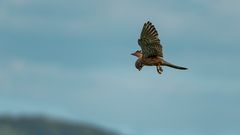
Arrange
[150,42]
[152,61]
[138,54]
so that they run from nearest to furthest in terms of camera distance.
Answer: [152,61] → [150,42] → [138,54]

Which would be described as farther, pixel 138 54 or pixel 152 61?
pixel 138 54

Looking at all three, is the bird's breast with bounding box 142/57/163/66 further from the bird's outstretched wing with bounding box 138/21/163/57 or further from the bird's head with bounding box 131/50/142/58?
the bird's head with bounding box 131/50/142/58

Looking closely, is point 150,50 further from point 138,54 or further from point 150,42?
point 138,54

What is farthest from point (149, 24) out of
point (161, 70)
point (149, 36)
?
point (161, 70)

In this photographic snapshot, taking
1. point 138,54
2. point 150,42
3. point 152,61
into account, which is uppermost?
point 138,54

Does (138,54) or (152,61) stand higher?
(138,54)

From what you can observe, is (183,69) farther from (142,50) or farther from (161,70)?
(142,50)

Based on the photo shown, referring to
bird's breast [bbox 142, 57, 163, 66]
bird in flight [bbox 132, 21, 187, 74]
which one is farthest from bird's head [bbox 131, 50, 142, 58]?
bird's breast [bbox 142, 57, 163, 66]

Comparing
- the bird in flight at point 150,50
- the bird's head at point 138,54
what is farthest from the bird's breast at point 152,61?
the bird's head at point 138,54

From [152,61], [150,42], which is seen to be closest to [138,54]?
[150,42]

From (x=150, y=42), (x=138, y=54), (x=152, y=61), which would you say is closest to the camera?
(x=152, y=61)
